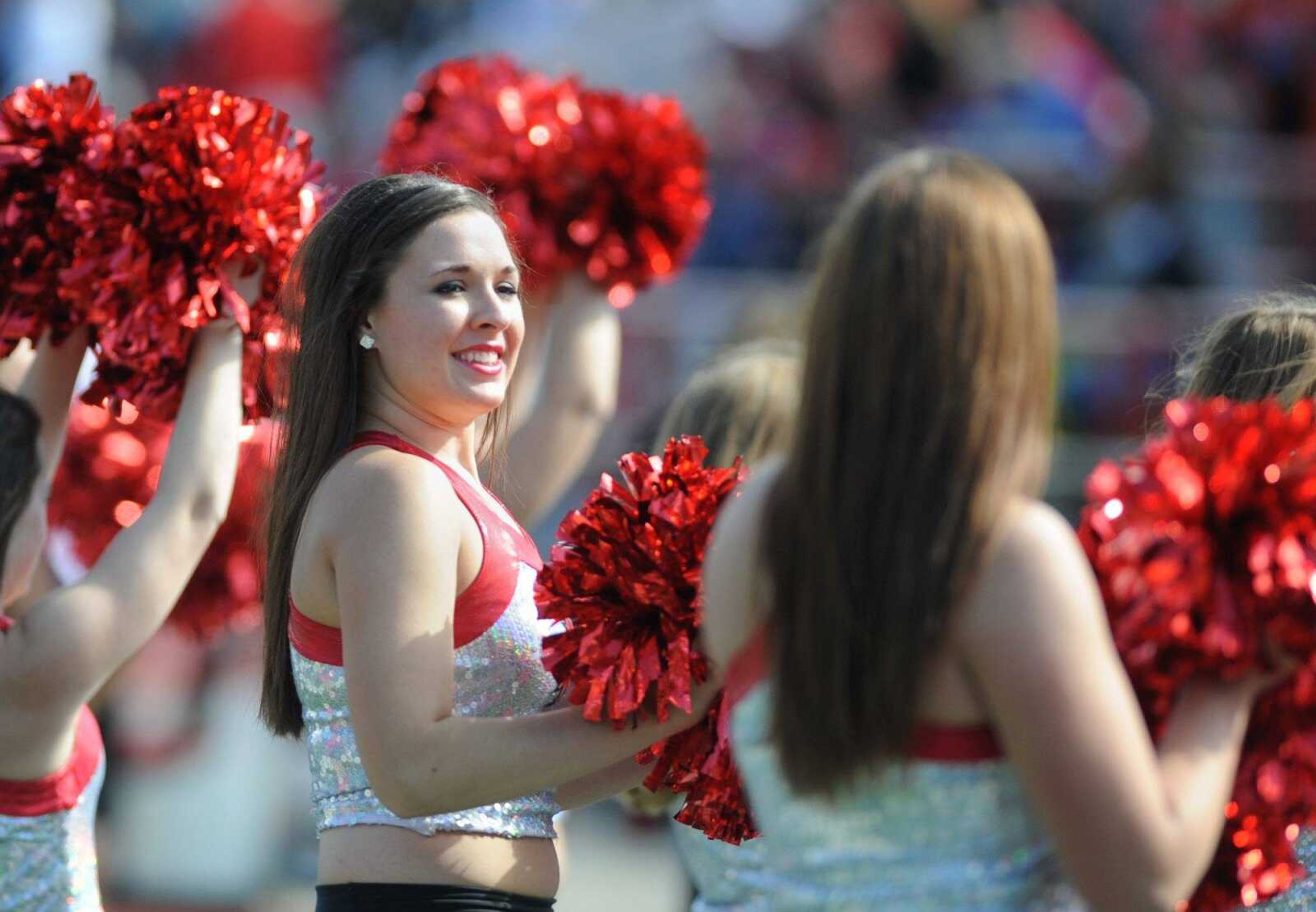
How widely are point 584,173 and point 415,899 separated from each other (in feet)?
6.21

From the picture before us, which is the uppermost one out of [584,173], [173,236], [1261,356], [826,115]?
[826,115]

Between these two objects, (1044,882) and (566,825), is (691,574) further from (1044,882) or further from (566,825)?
(566,825)

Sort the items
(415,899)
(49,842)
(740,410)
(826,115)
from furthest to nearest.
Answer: (826,115) → (740,410) → (49,842) → (415,899)

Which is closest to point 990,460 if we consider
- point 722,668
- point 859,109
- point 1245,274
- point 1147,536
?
point 1147,536

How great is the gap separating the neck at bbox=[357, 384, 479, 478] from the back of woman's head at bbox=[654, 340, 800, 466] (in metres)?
0.85

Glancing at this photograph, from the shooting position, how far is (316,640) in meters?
2.23

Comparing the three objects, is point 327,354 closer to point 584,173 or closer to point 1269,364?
point 1269,364

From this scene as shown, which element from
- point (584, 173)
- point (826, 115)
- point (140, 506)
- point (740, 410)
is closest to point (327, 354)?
point (740, 410)

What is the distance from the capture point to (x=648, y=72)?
991cm

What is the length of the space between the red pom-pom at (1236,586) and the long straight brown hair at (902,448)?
0.16 metres

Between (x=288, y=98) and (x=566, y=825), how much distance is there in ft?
13.3

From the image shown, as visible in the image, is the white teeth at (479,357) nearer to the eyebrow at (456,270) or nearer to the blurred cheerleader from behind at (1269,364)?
the eyebrow at (456,270)

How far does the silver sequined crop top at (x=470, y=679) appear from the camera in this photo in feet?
7.29

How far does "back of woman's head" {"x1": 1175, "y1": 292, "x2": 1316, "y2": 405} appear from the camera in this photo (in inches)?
97.2
